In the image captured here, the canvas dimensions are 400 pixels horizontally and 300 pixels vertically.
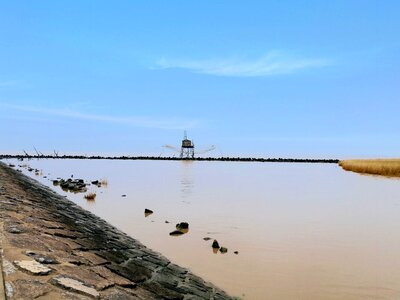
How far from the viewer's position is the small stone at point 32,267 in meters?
4.69

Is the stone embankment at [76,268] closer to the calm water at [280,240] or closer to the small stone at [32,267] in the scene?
the small stone at [32,267]

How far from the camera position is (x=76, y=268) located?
17.7 feet

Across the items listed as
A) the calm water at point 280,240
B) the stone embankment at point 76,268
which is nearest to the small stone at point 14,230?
the stone embankment at point 76,268

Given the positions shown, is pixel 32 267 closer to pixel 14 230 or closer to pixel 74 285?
pixel 74 285

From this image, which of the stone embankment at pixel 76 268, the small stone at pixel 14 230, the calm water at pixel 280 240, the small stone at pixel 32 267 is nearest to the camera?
the stone embankment at pixel 76 268

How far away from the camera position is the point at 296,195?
24.8m

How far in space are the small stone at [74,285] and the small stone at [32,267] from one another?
0.69ft

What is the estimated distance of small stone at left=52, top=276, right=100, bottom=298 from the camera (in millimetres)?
4457

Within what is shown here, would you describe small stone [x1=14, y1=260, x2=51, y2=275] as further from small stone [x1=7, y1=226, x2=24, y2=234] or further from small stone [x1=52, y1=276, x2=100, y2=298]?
small stone [x1=7, y1=226, x2=24, y2=234]

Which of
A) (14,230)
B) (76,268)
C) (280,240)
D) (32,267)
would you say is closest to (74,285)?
(32,267)

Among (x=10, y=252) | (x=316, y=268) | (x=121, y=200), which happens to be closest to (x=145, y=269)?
(x=10, y=252)

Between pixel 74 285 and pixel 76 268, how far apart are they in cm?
85

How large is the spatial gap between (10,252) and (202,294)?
314 centimetres

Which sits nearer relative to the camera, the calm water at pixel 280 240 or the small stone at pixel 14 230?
the small stone at pixel 14 230
